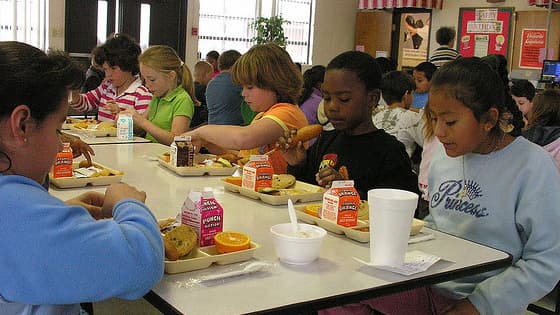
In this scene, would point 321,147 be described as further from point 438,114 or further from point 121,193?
point 121,193

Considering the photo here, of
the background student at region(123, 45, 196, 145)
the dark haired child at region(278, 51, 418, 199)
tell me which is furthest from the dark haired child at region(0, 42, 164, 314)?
the background student at region(123, 45, 196, 145)

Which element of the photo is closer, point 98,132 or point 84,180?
point 84,180

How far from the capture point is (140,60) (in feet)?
11.9

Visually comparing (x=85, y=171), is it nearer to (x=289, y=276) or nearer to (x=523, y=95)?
(x=289, y=276)

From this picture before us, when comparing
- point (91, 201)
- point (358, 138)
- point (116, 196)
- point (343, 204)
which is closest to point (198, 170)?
point (358, 138)

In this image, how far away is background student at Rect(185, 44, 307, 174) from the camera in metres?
2.52

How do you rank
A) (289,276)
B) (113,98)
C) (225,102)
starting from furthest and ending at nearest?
(225,102) < (113,98) < (289,276)

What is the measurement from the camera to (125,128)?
131 inches

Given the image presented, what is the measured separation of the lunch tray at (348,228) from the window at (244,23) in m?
7.45

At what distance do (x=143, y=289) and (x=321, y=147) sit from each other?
1423mm

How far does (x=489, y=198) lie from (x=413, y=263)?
484 mm

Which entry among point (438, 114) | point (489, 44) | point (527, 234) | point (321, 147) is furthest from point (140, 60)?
point (489, 44)

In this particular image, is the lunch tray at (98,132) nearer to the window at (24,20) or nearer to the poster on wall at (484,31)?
the window at (24,20)

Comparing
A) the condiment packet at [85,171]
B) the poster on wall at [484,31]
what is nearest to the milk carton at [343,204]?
the condiment packet at [85,171]
